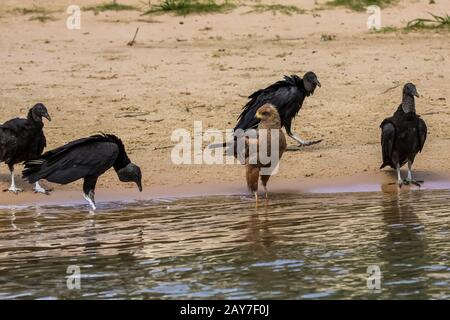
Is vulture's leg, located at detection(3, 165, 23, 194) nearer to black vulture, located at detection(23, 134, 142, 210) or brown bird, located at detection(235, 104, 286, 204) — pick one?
black vulture, located at detection(23, 134, 142, 210)

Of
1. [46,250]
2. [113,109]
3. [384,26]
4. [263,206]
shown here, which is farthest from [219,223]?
[384,26]

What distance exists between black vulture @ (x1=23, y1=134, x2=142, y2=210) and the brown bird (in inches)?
45.7

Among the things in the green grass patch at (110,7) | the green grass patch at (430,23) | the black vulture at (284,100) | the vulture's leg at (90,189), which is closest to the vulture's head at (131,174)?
the vulture's leg at (90,189)

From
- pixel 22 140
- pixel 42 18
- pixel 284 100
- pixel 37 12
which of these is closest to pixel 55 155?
pixel 22 140

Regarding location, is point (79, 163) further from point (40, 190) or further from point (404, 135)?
point (404, 135)

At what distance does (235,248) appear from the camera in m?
8.59

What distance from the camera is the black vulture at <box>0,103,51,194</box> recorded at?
410 inches

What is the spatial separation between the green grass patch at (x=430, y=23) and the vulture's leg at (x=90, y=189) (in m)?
6.47

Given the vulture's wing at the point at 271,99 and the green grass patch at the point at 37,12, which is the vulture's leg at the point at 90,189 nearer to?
the vulture's wing at the point at 271,99

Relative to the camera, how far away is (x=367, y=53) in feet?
46.3

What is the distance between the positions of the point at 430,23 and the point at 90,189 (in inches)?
270

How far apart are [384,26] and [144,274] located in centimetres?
816

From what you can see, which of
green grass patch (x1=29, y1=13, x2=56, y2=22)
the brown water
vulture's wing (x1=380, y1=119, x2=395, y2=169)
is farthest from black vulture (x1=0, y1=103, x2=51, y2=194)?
green grass patch (x1=29, y1=13, x2=56, y2=22)

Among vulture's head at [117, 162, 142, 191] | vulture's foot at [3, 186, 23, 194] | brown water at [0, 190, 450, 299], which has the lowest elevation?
brown water at [0, 190, 450, 299]
